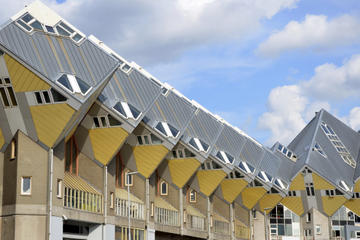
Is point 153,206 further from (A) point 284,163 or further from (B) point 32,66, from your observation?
(A) point 284,163

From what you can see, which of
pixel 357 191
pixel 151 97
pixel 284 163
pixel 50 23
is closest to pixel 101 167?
pixel 151 97

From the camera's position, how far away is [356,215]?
9525 centimetres

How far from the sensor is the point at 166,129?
5894 centimetres

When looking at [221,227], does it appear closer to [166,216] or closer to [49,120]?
[166,216]

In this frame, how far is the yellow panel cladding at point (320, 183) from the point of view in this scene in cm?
9225

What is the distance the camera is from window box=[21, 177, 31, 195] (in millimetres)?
41688

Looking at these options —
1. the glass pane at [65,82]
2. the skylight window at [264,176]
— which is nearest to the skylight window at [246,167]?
the skylight window at [264,176]

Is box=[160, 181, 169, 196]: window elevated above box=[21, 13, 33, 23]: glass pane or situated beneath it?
situated beneath

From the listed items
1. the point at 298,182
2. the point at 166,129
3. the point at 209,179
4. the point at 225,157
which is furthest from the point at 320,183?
the point at 166,129

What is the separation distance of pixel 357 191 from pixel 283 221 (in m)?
12.1

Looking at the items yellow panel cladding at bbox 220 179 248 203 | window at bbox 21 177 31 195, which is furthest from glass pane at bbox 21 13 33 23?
yellow panel cladding at bbox 220 179 248 203

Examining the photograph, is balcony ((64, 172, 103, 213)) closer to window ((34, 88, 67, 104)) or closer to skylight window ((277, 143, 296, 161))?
window ((34, 88, 67, 104))

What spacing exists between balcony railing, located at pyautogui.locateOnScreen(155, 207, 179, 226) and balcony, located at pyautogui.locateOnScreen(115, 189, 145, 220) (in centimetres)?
365

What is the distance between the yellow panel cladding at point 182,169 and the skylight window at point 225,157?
6.95 meters
